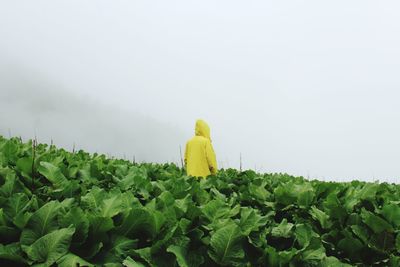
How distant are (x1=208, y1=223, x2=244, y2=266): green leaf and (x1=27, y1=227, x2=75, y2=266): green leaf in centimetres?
81

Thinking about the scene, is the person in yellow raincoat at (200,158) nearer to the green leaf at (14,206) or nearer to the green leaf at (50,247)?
the green leaf at (14,206)

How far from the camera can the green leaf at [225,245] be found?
2.45 m

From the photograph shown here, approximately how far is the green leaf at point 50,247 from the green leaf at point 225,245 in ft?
2.64

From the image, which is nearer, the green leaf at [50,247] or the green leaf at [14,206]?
the green leaf at [50,247]

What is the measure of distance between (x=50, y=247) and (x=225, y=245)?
38.0 inches

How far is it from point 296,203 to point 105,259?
Result: 2.50m

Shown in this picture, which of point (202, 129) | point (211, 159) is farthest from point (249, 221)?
point (202, 129)

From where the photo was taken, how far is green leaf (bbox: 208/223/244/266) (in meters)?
2.45

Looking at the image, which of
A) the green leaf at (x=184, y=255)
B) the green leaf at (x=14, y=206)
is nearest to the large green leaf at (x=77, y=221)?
the green leaf at (x=14, y=206)

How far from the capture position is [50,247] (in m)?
2.20

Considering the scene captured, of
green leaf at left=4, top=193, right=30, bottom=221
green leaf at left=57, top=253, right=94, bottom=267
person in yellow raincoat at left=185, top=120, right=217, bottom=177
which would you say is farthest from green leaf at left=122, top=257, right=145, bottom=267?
person in yellow raincoat at left=185, top=120, right=217, bottom=177

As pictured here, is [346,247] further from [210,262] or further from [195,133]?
[195,133]

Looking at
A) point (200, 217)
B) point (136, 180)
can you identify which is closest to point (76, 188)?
point (136, 180)

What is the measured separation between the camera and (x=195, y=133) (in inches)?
336
